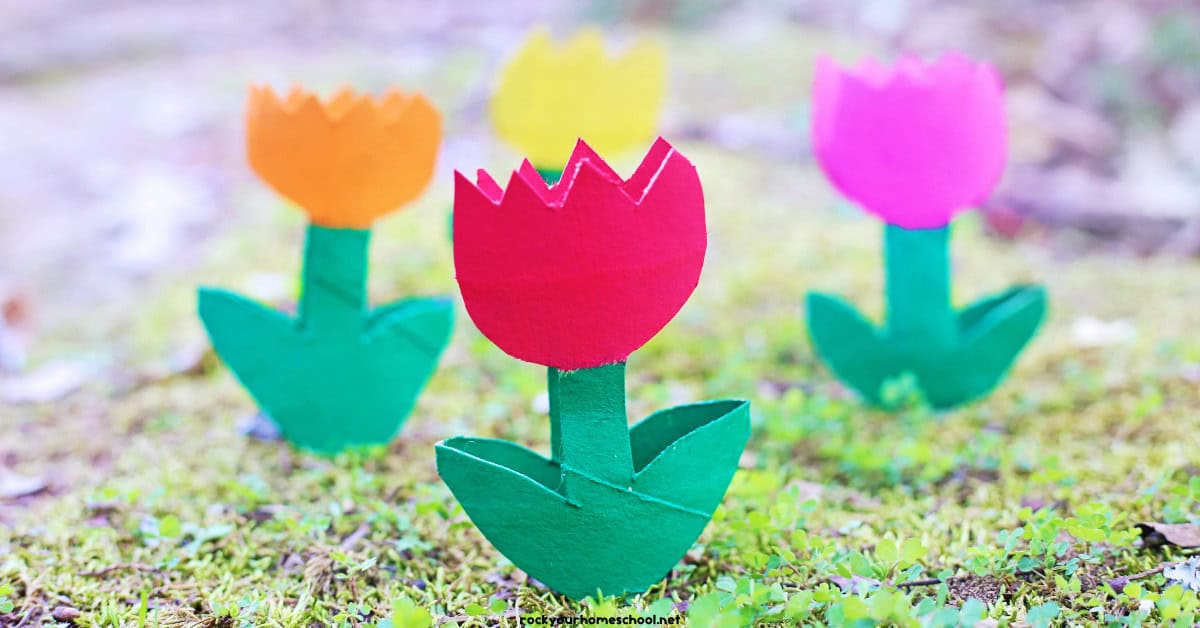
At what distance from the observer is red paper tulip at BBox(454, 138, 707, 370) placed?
4.16 feet

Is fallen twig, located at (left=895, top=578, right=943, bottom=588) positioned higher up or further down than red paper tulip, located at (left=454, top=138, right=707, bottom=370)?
further down

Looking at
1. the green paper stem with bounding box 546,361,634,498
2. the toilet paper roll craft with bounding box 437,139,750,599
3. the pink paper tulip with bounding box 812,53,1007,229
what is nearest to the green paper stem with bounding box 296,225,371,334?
the toilet paper roll craft with bounding box 437,139,750,599

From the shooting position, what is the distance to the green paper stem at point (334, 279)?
1.95 m

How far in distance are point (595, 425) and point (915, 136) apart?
105 cm

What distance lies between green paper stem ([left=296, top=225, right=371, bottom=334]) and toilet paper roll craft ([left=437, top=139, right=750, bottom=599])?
64 cm

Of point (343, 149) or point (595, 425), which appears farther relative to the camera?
point (343, 149)

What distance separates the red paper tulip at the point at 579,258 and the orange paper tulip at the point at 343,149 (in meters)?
0.61

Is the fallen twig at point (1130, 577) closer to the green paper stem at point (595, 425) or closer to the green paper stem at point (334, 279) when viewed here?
the green paper stem at point (595, 425)

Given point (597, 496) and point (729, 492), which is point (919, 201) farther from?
point (597, 496)

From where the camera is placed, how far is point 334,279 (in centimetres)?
196

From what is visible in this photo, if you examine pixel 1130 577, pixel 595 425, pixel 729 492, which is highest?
pixel 595 425

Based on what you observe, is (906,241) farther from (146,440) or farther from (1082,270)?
(146,440)

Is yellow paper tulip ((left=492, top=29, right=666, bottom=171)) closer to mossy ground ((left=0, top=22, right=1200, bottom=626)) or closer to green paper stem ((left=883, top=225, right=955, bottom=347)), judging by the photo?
mossy ground ((left=0, top=22, right=1200, bottom=626))

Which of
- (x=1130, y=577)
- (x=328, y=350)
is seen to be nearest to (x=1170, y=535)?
(x=1130, y=577)
